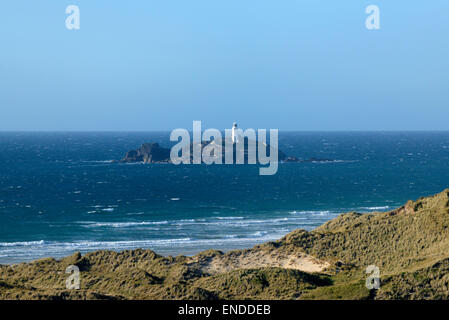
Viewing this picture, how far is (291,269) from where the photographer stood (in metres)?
32.4

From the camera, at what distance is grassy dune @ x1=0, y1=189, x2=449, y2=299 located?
90.5 ft

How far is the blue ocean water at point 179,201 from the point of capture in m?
54.2

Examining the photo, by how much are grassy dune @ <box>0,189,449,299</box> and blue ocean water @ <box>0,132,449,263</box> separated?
11.1m

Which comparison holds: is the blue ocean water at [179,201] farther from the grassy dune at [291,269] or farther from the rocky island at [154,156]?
the grassy dune at [291,269]

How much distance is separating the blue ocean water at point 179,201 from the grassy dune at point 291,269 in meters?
11.1

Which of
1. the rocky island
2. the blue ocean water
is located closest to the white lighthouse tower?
the rocky island

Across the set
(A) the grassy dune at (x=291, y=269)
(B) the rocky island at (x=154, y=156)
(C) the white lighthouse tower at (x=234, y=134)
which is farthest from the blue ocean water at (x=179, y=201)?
(C) the white lighthouse tower at (x=234, y=134)

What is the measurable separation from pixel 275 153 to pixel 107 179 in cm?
6243

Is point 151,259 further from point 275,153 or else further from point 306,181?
point 275,153

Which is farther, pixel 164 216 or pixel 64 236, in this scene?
pixel 164 216

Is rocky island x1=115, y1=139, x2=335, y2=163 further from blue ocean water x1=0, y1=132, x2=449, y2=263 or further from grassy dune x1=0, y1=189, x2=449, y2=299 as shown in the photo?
grassy dune x1=0, y1=189, x2=449, y2=299
